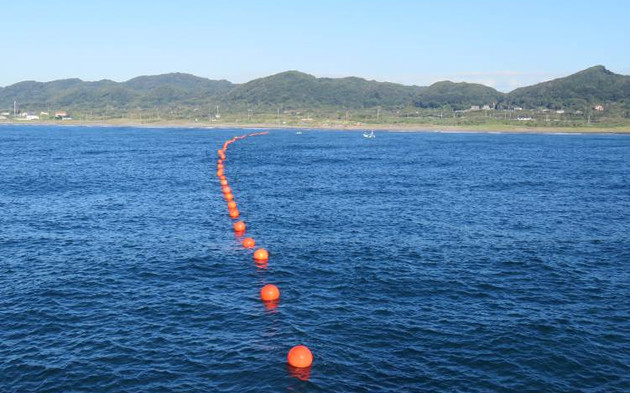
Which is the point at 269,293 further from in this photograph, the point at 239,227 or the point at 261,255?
the point at 239,227

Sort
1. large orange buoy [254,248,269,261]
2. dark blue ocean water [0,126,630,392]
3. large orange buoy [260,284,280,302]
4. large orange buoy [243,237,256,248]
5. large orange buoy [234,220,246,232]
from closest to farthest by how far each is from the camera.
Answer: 1. dark blue ocean water [0,126,630,392]
2. large orange buoy [260,284,280,302]
3. large orange buoy [254,248,269,261]
4. large orange buoy [243,237,256,248]
5. large orange buoy [234,220,246,232]

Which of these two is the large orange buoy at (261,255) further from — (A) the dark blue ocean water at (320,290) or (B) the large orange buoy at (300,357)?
(B) the large orange buoy at (300,357)

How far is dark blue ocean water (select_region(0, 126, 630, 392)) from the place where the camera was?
32844mm

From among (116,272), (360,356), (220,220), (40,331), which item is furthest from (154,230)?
(360,356)

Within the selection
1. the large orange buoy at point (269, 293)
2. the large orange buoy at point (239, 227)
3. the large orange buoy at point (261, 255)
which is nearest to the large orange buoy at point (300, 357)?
A: the large orange buoy at point (269, 293)

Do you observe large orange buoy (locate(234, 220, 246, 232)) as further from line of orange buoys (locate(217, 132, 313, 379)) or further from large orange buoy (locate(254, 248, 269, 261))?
Result: large orange buoy (locate(254, 248, 269, 261))

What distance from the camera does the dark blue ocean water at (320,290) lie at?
108 feet

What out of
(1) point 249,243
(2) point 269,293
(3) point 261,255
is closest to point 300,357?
(2) point 269,293

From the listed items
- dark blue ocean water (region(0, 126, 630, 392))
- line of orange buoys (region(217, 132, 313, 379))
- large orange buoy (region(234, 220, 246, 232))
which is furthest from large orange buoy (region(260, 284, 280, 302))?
large orange buoy (region(234, 220, 246, 232))

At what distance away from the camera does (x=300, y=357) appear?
33156mm

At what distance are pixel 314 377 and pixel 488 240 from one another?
1419 inches

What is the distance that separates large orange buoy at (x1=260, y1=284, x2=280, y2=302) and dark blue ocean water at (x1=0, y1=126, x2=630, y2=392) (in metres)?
0.73

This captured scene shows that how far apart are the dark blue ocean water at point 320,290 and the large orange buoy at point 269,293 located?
73 cm

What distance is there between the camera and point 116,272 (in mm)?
49656
